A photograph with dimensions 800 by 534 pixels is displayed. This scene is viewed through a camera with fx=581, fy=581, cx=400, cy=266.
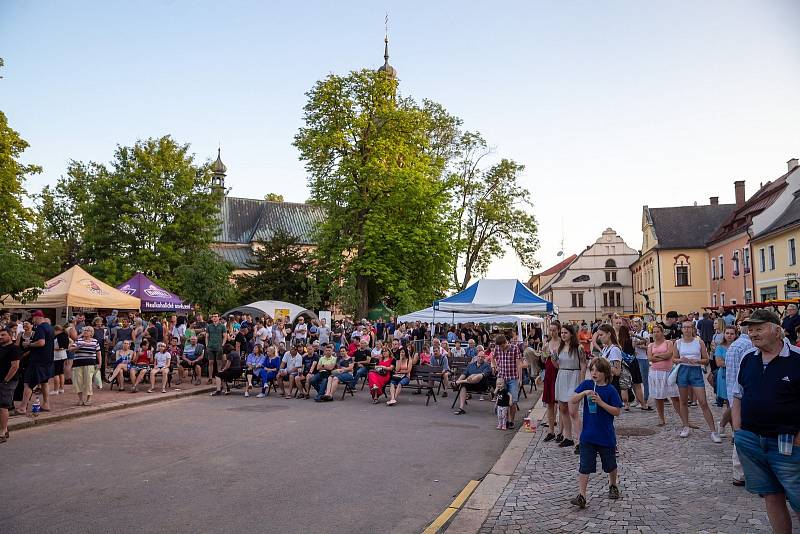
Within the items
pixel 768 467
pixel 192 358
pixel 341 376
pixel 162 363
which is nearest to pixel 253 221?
pixel 192 358

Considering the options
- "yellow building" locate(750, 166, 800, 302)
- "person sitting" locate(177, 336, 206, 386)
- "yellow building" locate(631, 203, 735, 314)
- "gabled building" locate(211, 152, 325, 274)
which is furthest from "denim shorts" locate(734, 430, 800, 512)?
"gabled building" locate(211, 152, 325, 274)

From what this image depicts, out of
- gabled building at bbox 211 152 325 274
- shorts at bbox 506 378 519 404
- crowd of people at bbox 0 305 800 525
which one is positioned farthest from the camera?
gabled building at bbox 211 152 325 274

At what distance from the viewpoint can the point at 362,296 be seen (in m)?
34.8

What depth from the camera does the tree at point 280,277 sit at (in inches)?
1654

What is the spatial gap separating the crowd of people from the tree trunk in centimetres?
1048

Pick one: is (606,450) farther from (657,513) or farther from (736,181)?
(736,181)

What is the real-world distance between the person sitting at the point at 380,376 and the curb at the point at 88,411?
490 cm

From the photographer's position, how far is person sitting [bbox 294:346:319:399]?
49.0 ft

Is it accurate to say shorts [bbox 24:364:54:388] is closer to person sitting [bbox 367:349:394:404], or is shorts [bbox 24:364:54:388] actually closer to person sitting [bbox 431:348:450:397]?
person sitting [bbox 367:349:394:404]

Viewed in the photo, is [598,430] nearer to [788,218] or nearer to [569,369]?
[569,369]

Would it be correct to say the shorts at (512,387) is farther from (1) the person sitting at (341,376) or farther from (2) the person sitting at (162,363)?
(2) the person sitting at (162,363)

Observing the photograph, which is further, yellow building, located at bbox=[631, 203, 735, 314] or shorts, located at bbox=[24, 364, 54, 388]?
yellow building, located at bbox=[631, 203, 735, 314]

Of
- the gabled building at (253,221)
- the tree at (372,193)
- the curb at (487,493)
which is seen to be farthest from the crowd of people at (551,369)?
the gabled building at (253,221)

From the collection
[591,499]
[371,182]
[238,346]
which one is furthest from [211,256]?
[591,499]
